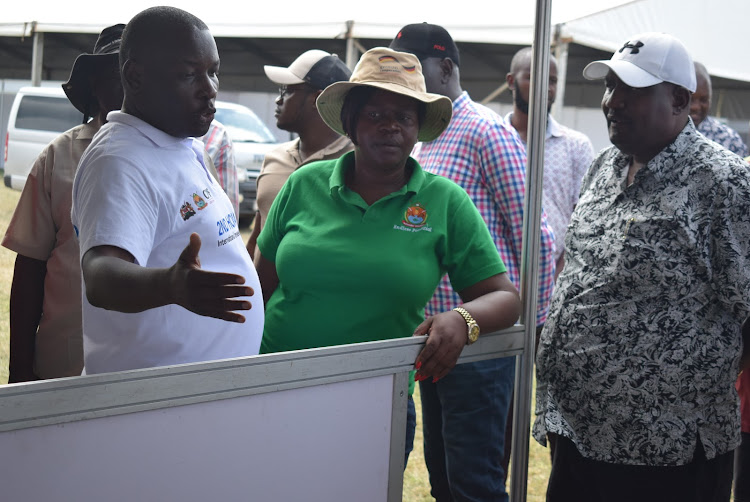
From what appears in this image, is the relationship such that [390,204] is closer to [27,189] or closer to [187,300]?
[187,300]

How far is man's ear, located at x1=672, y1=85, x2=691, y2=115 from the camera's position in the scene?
2002 millimetres

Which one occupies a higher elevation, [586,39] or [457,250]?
[586,39]

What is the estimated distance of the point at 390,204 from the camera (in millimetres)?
1869

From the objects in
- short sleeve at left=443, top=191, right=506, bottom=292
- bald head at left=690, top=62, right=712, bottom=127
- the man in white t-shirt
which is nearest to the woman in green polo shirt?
short sleeve at left=443, top=191, right=506, bottom=292

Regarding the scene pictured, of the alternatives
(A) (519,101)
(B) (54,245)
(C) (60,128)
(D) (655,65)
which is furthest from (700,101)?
(C) (60,128)

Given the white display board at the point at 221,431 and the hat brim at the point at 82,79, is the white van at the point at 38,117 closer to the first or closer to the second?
the hat brim at the point at 82,79

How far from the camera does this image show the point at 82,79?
6.77 feet

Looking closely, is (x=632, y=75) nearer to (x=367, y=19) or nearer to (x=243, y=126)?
(x=367, y=19)

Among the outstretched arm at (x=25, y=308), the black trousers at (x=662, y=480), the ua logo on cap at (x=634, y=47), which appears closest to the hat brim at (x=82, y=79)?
the outstretched arm at (x=25, y=308)

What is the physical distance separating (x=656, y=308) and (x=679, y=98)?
556mm

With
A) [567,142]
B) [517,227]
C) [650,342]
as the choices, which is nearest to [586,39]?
[567,142]

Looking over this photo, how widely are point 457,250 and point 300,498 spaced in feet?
2.19

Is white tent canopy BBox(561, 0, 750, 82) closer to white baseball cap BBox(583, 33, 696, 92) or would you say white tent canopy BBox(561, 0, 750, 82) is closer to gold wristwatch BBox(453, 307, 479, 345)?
white baseball cap BBox(583, 33, 696, 92)

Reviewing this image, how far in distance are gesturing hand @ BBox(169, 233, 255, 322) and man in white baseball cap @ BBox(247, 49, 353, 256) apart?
1697 mm
